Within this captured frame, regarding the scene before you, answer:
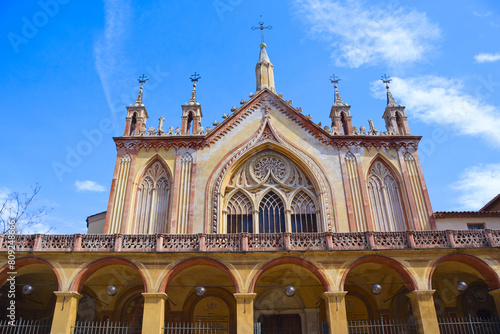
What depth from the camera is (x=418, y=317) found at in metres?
17.9

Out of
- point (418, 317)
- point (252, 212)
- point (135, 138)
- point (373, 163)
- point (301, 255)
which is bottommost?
point (418, 317)

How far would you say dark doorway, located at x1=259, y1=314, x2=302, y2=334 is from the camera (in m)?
22.1

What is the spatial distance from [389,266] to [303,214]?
708 centimetres

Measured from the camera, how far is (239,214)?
25312mm

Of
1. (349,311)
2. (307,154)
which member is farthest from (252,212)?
(349,311)

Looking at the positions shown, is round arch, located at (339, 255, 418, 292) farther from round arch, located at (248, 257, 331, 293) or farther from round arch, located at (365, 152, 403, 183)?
round arch, located at (365, 152, 403, 183)

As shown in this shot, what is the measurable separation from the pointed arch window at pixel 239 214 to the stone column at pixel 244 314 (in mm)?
6865

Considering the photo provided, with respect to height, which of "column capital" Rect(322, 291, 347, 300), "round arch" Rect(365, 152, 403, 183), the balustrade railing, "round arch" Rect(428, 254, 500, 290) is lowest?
"column capital" Rect(322, 291, 347, 300)

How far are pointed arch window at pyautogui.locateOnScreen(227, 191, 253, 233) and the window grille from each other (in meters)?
0.77

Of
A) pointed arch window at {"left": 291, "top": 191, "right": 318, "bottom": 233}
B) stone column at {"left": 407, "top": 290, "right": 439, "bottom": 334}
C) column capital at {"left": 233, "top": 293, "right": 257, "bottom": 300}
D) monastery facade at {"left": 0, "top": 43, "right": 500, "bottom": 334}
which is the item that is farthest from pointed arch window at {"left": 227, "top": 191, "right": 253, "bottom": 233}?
stone column at {"left": 407, "top": 290, "right": 439, "bottom": 334}

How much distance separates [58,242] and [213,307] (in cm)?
924

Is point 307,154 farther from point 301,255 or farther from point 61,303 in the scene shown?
point 61,303

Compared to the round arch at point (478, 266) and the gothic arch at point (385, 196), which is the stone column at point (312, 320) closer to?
the gothic arch at point (385, 196)

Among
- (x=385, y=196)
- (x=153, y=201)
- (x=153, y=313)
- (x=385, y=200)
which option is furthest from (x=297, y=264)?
(x=153, y=201)
